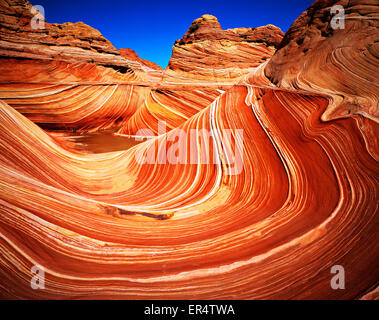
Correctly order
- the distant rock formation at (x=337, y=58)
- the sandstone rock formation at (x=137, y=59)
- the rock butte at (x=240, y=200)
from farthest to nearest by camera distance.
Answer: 1. the sandstone rock formation at (x=137, y=59)
2. the distant rock formation at (x=337, y=58)
3. the rock butte at (x=240, y=200)

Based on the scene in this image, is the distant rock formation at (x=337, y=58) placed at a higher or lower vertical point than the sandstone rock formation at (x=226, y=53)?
lower

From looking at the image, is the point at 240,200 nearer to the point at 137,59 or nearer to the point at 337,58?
the point at 337,58

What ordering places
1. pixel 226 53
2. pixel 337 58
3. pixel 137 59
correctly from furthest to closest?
pixel 137 59 < pixel 226 53 < pixel 337 58

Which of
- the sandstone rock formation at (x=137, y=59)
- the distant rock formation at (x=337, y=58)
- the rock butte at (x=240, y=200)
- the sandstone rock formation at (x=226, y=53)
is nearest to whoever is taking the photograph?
the rock butte at (x=240, y=200)

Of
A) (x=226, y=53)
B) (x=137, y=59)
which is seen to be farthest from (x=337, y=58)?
(x=137, y=59)

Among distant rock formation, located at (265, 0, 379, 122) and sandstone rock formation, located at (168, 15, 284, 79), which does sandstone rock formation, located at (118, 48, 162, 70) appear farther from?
distant rock formation, located at (265, 0, 379, 122)

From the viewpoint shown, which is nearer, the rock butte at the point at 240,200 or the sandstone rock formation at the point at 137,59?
the rock butte at the point at 240,200

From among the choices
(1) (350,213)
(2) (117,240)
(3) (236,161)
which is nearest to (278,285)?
(1) (350,213)

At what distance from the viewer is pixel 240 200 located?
7.47ft

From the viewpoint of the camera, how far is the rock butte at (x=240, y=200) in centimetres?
129

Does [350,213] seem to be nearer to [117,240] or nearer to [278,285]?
[278,285]

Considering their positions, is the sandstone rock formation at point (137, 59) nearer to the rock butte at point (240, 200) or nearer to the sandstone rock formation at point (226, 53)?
the sandstone rock formation at point (226, 53)

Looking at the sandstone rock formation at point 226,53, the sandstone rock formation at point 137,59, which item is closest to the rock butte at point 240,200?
the sandstone rock formation at point 226,53
